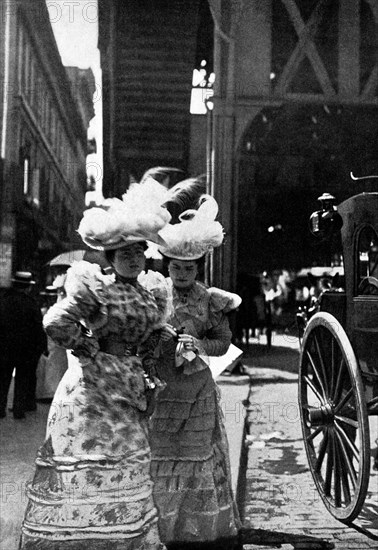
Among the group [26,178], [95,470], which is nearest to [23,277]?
[26,178]

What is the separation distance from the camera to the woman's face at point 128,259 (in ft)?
8.25

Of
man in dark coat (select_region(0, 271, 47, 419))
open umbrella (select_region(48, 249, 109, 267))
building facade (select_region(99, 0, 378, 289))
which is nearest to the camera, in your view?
open umbrella (select_region(48, 249, 109, 267))

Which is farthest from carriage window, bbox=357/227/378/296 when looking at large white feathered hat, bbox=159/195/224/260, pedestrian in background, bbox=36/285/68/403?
pedestrian in background, bbox=36/285/68/403

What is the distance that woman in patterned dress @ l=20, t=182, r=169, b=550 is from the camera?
2301mm

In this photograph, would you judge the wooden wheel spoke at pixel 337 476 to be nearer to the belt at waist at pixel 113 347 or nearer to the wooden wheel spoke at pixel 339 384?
the wooden wheel spoke at pixel 339 384

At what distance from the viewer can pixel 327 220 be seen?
3.68 metres

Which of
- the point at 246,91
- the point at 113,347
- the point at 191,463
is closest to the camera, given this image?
the point at 113,347

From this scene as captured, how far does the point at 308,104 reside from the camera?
5012 millimetres

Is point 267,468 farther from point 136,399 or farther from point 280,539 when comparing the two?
point 136,399

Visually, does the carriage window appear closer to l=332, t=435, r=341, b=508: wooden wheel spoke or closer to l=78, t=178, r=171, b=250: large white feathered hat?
l=332, t=435, r=341, b=508: wooden wheel spoke

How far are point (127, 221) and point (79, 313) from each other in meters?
0.38

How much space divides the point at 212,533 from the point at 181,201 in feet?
4.96

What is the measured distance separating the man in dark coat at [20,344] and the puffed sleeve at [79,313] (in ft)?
7.72

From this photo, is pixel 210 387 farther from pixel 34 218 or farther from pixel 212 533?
pixel 34 218
